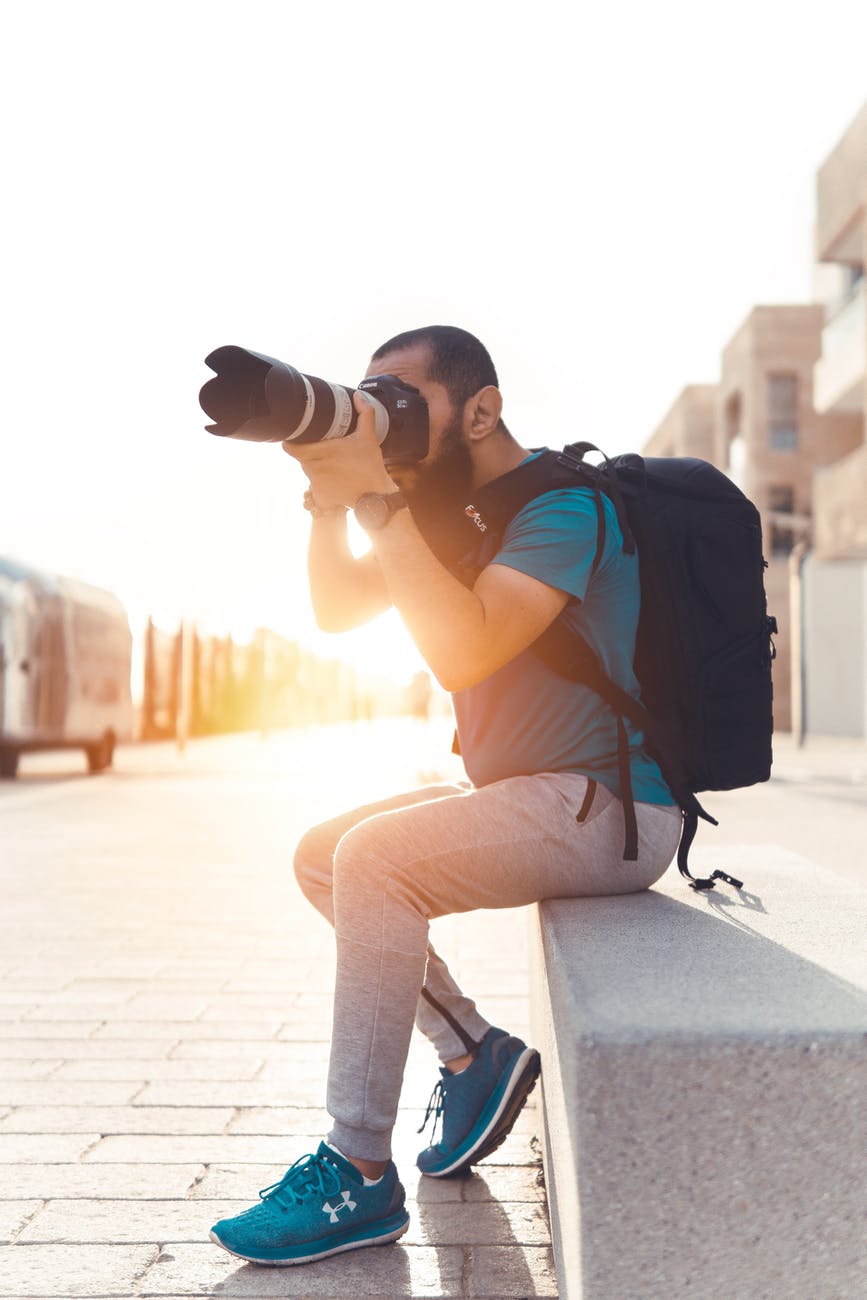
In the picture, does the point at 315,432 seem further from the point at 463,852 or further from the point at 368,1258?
the point at 368,1258

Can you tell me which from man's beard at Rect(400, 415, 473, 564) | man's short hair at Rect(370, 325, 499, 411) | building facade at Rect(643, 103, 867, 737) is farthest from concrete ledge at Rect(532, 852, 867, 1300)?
building facade at Rect(643, 103, 867, 737)

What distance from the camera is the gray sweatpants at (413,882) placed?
2.61 meters

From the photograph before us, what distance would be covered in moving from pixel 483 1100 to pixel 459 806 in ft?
2.26

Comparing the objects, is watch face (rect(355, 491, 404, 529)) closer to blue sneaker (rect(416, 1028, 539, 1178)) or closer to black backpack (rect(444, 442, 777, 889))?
black backpack (rect(444, 442, 777, 889))

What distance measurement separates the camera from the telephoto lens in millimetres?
2479

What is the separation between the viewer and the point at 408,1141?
335 centimetres

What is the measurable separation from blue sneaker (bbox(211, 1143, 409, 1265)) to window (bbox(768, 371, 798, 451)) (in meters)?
45.0

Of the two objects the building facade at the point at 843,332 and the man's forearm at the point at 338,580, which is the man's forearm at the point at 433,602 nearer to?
the man's forearm at the point at 338,580

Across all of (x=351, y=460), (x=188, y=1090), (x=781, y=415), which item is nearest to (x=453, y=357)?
(x=351, y=460)

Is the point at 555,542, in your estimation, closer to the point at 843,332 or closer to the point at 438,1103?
the point at 438,1103

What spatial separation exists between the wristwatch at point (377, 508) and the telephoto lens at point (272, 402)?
12cm

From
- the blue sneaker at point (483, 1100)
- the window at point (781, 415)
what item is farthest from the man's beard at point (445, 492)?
the window at point (781, 415)

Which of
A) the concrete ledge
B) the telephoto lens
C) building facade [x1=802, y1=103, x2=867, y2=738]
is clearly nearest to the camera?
the concrete ledge

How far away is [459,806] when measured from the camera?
2.70 m
